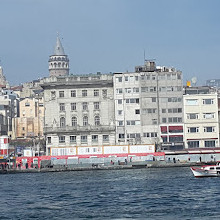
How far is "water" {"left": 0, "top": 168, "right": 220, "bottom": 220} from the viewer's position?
59375 millimetres

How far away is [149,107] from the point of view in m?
133

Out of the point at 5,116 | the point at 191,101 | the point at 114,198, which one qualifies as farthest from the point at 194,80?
the point at 114,198

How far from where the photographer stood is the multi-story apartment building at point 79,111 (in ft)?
438

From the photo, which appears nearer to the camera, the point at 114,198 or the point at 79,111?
the point at 114,198

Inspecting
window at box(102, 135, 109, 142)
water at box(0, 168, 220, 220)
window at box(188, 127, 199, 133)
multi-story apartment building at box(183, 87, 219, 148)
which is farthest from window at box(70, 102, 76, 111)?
water at box(0, 168, 220, 220)

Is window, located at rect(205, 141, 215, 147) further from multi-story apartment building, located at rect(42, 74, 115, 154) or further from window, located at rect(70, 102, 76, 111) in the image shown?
window, located at rect(70, 102, 76, 111)

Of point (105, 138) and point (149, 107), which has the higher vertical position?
point (149, 107)

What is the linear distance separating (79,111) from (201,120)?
24.4 meters

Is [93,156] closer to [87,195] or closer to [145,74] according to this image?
[145,74]

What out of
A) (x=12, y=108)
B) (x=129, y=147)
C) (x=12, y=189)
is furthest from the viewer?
(x=12, y=108)

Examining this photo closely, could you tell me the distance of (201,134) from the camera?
431ft

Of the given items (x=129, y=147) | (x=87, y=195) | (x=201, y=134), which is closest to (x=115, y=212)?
(x=87, y=195)

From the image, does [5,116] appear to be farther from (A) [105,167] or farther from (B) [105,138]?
(A) [105,167]

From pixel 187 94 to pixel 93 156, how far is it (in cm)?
2454
